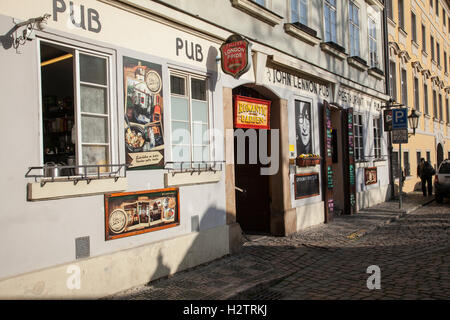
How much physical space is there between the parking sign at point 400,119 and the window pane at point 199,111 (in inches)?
355

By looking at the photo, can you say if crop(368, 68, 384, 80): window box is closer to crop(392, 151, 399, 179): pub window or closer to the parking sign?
the parking sign

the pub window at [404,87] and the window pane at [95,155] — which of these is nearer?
the window pane at [95,155]

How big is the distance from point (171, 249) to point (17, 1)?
3875 mm

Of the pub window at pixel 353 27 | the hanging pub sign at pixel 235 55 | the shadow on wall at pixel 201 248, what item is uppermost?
the pub window at pixel 353 27

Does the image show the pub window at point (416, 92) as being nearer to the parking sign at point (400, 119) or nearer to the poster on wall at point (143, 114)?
the parking sign at point (400, 119)

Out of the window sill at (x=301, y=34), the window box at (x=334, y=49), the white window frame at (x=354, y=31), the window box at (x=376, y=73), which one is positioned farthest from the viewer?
the window box at (x=376, y=73)

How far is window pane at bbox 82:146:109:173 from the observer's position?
208 inches

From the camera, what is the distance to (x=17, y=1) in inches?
178

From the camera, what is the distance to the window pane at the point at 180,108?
22.0ft

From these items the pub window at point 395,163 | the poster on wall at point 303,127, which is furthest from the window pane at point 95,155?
the pub window at point 395,163
